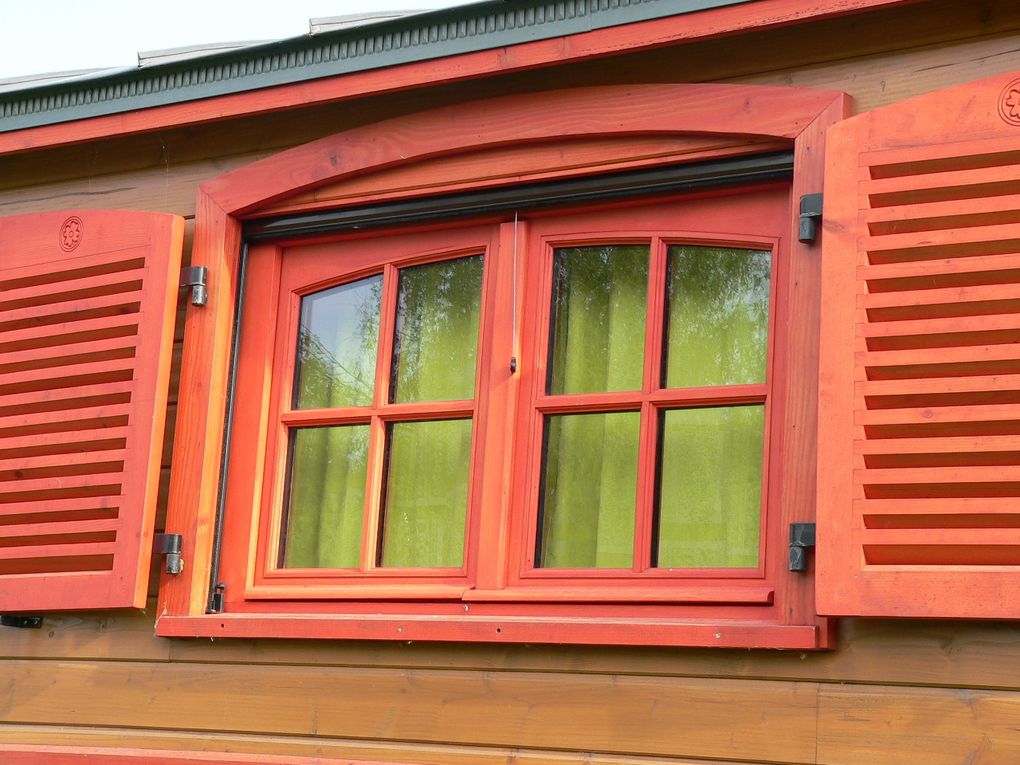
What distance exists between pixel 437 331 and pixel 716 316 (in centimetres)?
82

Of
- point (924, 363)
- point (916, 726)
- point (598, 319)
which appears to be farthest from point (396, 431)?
point (916, 726)

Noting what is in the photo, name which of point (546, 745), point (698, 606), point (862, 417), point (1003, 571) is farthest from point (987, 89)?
point (546, 745)

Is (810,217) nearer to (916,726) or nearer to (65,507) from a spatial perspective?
(916,726)

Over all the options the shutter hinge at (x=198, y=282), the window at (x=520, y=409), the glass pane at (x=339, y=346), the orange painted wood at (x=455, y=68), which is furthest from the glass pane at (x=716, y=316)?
the shutter hinge at (x=198, y=282)

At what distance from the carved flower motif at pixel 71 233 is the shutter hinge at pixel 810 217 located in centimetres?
217

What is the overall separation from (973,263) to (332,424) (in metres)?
1.84

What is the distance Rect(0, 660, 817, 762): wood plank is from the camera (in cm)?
305

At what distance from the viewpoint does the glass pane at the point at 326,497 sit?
3.82 m

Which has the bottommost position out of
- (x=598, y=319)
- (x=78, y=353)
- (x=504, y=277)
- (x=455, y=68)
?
(x=78, y=353)

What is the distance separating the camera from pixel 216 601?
3.83 m

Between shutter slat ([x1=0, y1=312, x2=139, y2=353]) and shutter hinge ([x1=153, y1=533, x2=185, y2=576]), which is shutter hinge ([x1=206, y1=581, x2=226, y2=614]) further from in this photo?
shutter slat ([x1=0, y1=312, x2=139, y2=353])

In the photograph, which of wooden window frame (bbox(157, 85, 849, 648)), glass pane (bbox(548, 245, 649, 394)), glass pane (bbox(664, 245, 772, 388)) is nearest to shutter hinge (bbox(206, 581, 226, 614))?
wooden window frame (bbox(157, 85, 849, 648))

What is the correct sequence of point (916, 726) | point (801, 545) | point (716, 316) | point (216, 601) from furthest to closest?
1. point (216, 601)
2. point (716, 316)
3. point (801, 545)
4. point (916, 726)

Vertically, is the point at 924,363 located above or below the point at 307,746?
above
